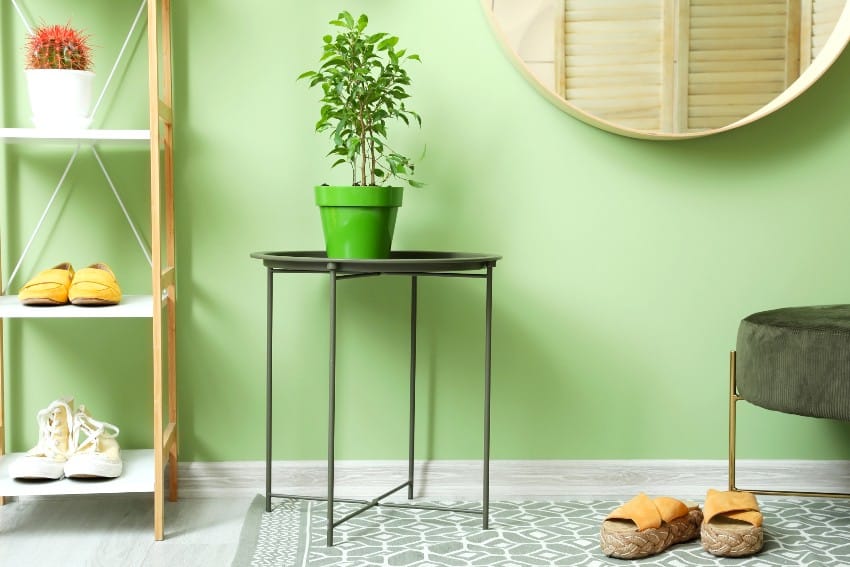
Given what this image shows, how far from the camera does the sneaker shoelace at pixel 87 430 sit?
6.17 feet

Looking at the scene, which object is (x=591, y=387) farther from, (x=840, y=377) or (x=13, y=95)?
(x=13, y=95)

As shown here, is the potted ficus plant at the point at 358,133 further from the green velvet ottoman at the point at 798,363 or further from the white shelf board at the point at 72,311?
the green velvet ottoman at the point at 798,363

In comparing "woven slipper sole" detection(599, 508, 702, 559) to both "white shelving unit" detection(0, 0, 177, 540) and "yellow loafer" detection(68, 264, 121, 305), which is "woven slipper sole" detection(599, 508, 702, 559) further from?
"yellow loafer" detection(68, 264, 121, 305)

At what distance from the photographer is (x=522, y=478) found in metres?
2.16

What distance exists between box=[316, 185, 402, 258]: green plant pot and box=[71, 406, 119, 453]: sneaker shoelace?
0.61m

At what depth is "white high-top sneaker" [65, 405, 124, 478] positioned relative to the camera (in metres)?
1.81

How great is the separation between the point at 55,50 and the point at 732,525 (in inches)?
63.5

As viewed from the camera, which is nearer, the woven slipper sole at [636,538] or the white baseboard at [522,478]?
the woven slipper sole at [636,538]

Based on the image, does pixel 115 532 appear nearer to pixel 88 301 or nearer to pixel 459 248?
pixel 88 301

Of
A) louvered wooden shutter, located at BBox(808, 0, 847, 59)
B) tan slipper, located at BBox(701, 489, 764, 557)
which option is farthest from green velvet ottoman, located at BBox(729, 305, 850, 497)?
louvered wooden shutter, located at BBox(808, 0, 847, 59)

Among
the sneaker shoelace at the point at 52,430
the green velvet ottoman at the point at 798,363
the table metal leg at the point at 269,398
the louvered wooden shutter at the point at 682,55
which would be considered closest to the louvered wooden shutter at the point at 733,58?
the louvered wooden shutter at the point at 682,55

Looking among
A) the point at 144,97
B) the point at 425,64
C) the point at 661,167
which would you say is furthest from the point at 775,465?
the point at 144,97

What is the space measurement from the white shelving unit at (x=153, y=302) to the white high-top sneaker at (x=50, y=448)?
0.08ft

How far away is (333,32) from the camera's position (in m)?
2.08
